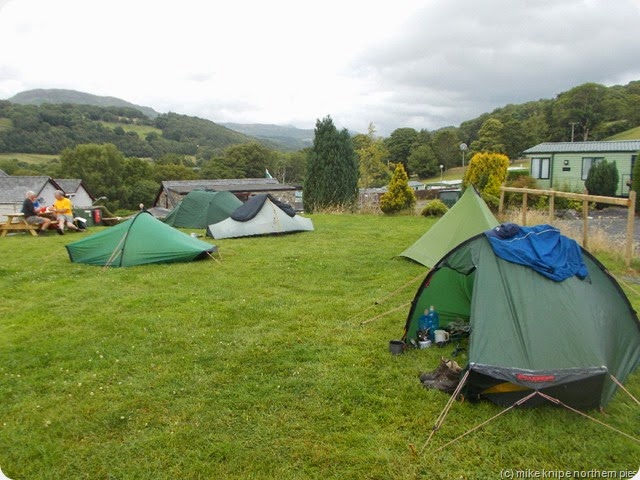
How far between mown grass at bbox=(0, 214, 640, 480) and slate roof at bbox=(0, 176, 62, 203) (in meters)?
38.7

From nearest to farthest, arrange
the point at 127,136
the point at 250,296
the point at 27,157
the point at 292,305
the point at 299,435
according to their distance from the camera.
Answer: the point at 299,435 → the point at 292,305 → the point at 250,296 → the point at 27,157 → the point at 127,136

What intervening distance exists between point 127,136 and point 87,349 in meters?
110

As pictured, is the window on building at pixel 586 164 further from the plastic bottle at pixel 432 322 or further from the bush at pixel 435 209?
the plastic bottle at pixel 432 322

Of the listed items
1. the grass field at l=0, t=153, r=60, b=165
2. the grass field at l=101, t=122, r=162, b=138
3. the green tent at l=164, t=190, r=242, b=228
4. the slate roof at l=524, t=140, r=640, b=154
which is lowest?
the green tent at l=164, t=190, r=242, b=228

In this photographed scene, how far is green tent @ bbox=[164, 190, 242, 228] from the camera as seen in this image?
49.7 ft

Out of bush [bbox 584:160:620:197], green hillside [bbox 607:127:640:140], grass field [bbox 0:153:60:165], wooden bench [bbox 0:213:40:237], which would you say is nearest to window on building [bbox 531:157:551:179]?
bush [bbox 584:160:620:197]

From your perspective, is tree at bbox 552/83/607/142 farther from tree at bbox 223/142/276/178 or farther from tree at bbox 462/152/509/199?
tree at bbox 223/142/276/178

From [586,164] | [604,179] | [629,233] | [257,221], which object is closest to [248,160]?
[586,164]

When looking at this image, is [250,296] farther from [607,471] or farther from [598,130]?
[598,130]

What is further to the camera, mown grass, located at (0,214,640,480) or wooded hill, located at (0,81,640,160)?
wooded hill, located at (0,81,640,160)

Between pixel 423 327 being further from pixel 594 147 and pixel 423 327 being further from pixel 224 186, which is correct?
pixel 224 186

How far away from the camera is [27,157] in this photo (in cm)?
8519

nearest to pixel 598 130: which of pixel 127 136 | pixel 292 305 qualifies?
pixel 292 305

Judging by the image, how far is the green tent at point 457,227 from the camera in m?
8.52
